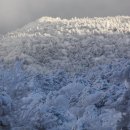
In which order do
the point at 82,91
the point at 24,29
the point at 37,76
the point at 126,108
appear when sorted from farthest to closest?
1. the point at 24,29
2. the point at 37,76
3. the point at 82,91
4. the point at 126,108

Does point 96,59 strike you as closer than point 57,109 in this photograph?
No

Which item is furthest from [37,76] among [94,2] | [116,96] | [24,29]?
[94,2]

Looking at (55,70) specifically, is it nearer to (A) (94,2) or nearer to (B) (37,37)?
(B) (37,37)

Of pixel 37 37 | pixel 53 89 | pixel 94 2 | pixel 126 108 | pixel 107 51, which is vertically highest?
pixel 94 2

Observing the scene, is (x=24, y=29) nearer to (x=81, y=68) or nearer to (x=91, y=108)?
(x=81, y=68)

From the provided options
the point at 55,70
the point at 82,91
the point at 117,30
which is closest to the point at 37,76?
the point at 55,70

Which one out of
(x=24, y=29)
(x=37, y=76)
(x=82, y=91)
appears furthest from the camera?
(x=24, y=29)

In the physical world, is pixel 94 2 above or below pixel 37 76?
above
